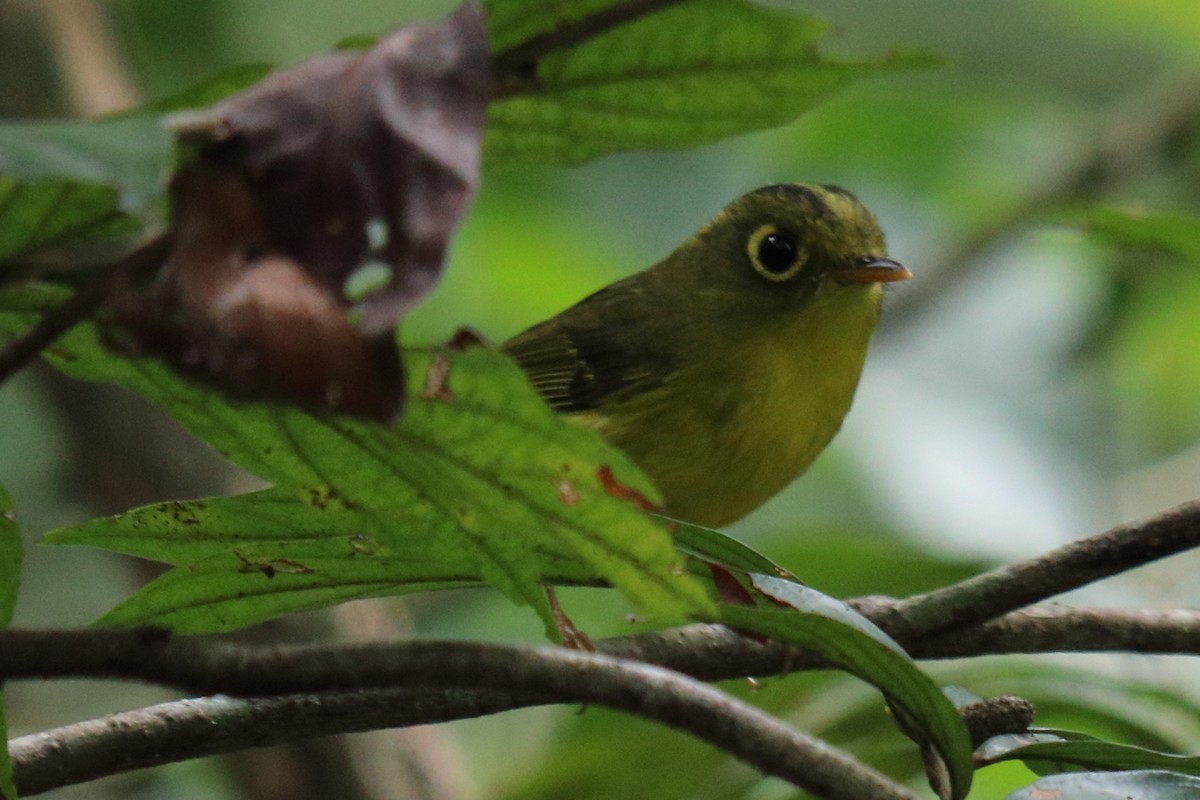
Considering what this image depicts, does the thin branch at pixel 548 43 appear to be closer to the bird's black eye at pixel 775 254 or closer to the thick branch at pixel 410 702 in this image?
the thick branch at pixel 410 702

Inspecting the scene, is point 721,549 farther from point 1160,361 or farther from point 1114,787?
point 1160,361

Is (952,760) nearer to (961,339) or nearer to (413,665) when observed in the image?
(413,665)

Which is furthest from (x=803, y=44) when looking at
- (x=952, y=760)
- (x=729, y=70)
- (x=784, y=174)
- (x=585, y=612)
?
(x=784, y=174)

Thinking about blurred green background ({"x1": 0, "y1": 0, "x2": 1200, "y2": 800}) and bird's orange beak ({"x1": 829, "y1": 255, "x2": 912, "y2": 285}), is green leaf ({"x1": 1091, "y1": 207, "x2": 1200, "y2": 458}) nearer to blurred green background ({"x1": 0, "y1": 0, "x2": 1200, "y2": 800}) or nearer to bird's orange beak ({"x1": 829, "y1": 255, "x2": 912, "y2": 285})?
blurred green background ({"x1": 0, "y1": 0, "x2": 1200, "y2": 800})

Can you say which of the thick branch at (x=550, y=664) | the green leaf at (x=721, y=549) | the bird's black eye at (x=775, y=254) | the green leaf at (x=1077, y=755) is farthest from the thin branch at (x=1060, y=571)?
the bird's black eye at (x=775, y=254)

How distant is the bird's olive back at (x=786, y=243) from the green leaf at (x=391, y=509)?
74.4 inches

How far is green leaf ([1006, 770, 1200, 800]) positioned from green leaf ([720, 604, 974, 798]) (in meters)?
0.12

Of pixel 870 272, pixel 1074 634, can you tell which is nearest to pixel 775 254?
pixel 870 272

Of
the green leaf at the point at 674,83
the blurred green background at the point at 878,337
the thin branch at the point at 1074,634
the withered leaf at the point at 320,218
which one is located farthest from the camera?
the blurred green background at the point at 878,337

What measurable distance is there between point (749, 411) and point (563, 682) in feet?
6.93

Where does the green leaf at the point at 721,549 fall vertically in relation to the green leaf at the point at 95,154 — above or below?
below

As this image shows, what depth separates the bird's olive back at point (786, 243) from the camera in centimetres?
353

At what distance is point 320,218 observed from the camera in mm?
1096

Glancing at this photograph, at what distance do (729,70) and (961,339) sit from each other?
18.0 feet
